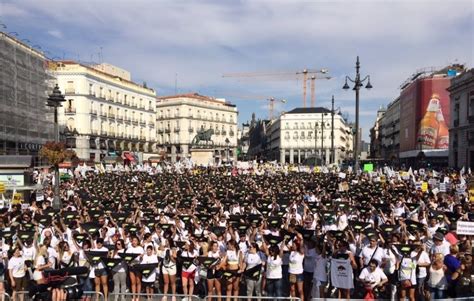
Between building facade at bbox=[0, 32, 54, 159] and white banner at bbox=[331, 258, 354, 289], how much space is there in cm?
3896

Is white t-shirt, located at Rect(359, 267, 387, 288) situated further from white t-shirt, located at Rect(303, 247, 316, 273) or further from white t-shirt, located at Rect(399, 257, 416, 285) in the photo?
white t-shirt, located at Rect(303, 247, 316, 273)

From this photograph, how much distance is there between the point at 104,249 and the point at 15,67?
126 feet

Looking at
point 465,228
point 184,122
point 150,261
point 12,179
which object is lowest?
point 150,261

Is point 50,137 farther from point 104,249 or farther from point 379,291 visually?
point 379,291

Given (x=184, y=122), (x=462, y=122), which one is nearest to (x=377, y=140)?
(x=184, y=122)

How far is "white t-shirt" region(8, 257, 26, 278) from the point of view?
9.59m

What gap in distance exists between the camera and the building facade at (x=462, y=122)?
5384 centimetres

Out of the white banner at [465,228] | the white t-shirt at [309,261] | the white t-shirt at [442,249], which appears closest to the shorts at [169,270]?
the white t-shirt at [309,261]

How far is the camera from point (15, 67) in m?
42.3

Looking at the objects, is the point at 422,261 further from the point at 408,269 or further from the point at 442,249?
the point at 442,249

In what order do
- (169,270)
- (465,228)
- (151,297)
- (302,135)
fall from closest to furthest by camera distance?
(151,297) < (169,270) < (465,228) < (302,135)

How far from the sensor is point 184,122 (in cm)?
9694

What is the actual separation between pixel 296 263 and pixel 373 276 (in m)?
1.61

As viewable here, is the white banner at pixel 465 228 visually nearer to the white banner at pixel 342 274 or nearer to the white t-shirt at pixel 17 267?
the white banner at pixel 342 274
